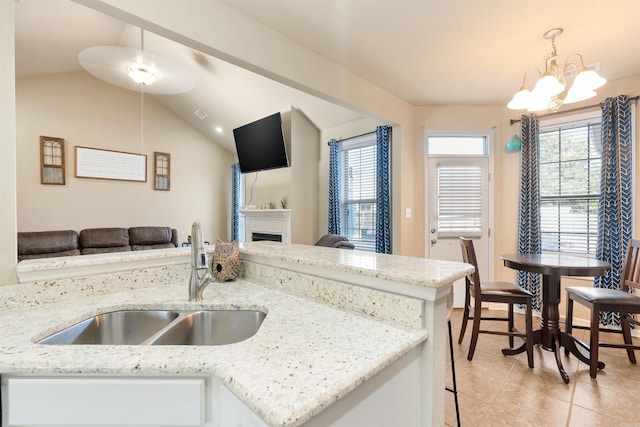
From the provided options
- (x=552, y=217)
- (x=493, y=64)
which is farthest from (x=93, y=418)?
(x=552, y=217)

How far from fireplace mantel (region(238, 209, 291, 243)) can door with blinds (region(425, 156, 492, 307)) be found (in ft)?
6.71

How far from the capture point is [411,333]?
892mm

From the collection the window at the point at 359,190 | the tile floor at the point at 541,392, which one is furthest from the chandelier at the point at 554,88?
the window at the point at 359,190

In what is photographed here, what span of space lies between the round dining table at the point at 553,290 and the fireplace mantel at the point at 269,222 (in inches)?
116

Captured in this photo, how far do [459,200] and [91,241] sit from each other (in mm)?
5434

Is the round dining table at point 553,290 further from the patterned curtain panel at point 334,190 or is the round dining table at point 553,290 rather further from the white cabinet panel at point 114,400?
the white cabinet panel at point 114,400


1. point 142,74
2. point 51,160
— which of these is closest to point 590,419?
point 142,74

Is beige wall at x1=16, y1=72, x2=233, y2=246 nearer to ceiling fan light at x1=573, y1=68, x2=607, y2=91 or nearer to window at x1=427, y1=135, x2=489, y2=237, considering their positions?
window at x1=427, y1=135, x2=489, y2=237

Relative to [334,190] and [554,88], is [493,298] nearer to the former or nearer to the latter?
[554,88]

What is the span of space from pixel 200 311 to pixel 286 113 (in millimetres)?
3930

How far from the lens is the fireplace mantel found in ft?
15.1

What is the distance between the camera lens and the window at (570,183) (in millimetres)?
3084

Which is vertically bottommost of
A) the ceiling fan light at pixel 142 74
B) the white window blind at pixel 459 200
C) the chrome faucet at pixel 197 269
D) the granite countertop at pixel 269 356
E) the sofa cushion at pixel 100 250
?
the sofa cushion at pixel 100 250

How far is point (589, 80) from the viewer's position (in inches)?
75.2
